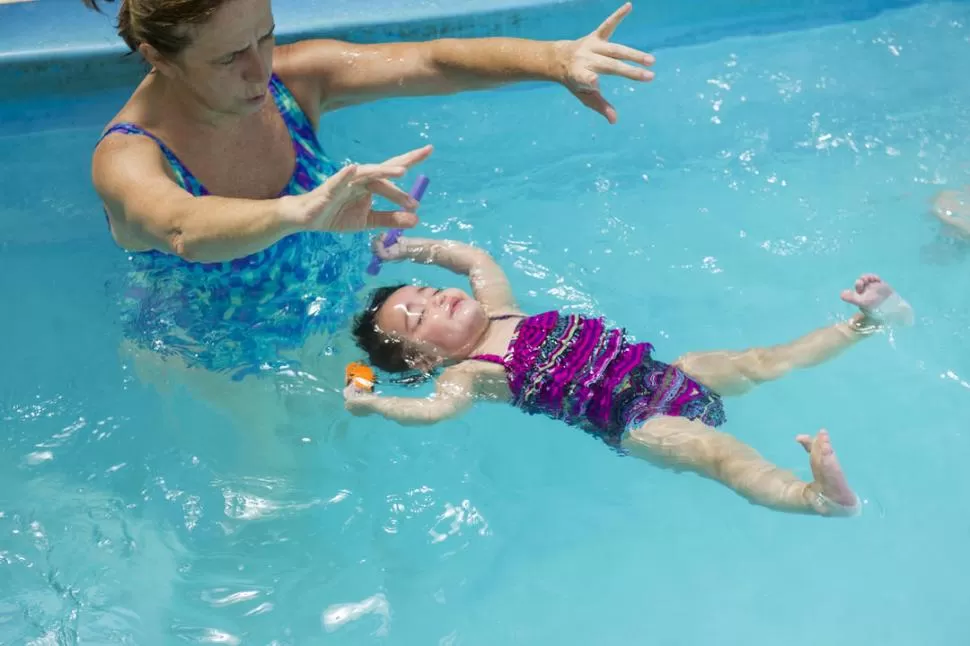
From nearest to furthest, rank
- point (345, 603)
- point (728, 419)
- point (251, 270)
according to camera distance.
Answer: point (251, 270) → point (345, 603) → point (728, 419)

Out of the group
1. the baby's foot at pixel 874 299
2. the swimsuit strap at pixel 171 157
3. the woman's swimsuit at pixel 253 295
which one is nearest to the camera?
the swimsuit strap at pixel 171 157

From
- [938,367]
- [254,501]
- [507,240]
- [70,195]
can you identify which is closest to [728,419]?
[938,367]

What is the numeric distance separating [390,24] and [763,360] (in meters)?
2.08

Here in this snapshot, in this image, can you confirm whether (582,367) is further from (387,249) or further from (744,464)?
(387,249)

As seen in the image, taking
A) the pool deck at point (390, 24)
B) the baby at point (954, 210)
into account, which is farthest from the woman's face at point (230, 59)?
the baby at point (954, 210)

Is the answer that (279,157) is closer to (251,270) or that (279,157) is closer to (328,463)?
(251,270)

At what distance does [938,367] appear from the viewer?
3221 mm

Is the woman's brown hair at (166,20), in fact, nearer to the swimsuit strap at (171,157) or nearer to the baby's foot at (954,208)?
the swimsuit strap at (171,157)

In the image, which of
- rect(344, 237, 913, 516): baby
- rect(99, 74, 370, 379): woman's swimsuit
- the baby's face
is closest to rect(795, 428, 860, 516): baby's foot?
rect(344, 237, 913, 516): baby

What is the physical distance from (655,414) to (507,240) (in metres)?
1.10

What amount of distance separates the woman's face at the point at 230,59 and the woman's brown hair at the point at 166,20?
2 cm

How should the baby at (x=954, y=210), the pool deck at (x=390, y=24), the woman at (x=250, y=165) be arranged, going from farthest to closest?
the pool deck at (x=390, y=24) < the baby at (x=954, y=210) < the woman at (x=250, y=165)

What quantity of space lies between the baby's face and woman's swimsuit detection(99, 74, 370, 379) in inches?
7.4

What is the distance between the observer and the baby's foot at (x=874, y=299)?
2.74 metres
